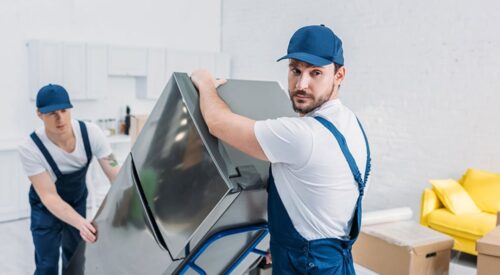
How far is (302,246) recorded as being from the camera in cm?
127

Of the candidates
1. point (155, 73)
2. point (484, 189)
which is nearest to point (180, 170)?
point (484, 189)

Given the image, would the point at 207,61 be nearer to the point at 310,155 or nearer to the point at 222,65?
the point at 222,65

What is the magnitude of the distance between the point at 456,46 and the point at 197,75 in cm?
341

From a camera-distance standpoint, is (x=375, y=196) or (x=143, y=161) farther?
(x=375, y=196)

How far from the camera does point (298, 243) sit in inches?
49.9

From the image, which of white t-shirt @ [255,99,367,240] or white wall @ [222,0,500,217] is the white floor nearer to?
white wall @ [222,0,500,217]

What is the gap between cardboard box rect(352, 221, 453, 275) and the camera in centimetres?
285

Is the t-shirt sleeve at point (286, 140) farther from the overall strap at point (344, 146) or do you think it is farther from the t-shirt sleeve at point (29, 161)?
the t-shirt sleeve at point (29, 161)

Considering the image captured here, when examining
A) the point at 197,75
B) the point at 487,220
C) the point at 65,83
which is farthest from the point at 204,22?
the point at 197,75

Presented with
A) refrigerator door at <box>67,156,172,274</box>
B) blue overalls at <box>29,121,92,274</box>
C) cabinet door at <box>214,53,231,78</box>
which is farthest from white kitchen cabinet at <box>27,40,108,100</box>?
refrigerator door at <box>67,156,172,274</box>

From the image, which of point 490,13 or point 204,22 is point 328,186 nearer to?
point 490,13

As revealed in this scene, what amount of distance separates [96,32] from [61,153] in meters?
3.21

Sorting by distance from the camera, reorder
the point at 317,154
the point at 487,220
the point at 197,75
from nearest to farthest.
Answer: the point at 317,154
the point at 197,75
the point at 487,220

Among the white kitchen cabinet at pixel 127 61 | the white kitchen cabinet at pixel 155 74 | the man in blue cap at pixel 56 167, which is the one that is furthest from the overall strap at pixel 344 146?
the white kitchen cabinet at pixel 155 74
